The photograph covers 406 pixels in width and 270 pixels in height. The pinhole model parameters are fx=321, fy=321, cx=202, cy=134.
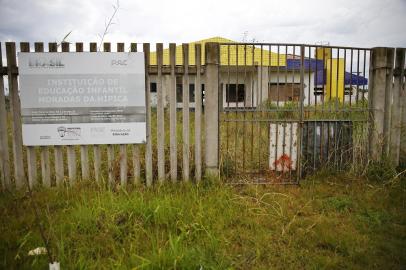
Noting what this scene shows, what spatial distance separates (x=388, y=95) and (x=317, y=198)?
2.59 m

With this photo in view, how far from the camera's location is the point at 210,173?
17.4 ft

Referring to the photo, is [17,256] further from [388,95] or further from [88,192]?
[388,95]

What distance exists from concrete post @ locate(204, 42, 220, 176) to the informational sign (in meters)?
1.03

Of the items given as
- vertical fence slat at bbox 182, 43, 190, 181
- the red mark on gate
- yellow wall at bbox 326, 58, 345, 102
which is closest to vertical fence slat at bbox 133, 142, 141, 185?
vertical fence slat at bbox 182, 43, 190, 181

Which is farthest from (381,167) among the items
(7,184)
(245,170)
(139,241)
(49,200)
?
(7,184)

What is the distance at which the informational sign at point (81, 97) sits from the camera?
4879 millimetres

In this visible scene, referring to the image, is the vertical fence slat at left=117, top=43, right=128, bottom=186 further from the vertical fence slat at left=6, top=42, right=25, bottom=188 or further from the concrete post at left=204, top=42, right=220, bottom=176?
the vertical fence slat at left=6, top=42, right=25, bottom=188

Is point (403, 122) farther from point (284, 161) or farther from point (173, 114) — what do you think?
point (173, 114)

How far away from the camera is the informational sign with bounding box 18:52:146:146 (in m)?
4.88

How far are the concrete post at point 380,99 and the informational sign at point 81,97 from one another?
4.10 meters

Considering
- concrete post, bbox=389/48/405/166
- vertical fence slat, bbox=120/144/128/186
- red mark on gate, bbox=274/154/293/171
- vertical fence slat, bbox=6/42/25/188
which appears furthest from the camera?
concrete post, bbox=389/48/405/166

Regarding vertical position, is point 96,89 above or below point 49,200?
above

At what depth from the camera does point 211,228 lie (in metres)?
3.78

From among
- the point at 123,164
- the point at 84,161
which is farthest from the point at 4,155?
the point at 123,164
